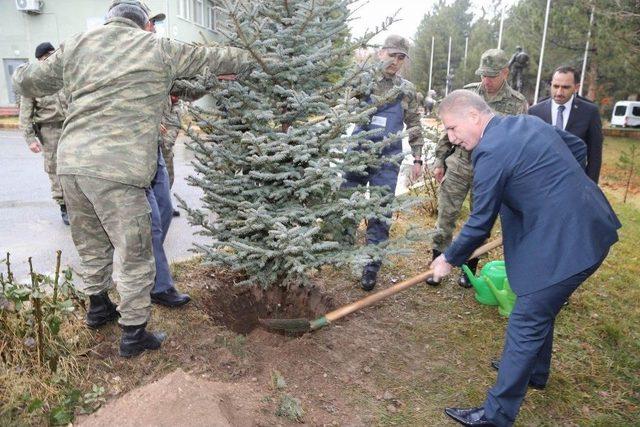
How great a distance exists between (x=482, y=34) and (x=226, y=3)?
44683mm

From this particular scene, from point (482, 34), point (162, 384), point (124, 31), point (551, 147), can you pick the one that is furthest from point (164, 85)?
point (482, 34)

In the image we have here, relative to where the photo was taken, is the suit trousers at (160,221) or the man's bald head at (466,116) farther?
the suit trousers at (160,221)

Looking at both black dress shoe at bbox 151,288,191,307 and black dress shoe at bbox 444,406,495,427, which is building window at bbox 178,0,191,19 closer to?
black dress shoe at bbox 151,288,191,307

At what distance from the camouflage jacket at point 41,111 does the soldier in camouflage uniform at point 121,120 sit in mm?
2494

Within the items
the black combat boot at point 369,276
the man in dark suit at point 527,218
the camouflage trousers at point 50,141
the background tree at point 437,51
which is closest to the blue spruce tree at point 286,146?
the man in dark suit at point 527,218

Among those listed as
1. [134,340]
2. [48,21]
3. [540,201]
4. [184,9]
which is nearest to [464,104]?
[540,201]

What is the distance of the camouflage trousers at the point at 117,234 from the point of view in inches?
108

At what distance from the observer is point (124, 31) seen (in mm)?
2715

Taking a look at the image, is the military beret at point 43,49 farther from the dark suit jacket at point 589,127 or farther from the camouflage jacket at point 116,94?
the dark suit jacket at point 589,127

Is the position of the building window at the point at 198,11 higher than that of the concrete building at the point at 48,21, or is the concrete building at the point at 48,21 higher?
the building window at the point at 198,11

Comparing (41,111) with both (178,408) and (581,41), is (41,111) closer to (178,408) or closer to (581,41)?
(178,408)

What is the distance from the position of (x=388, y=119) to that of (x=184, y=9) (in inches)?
772

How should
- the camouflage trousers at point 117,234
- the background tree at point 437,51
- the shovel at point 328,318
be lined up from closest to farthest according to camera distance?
the camouflage trousers at point 117,234
the shovel at point 328,318
the background tree at point 437,51

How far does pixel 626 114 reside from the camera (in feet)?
91.4
